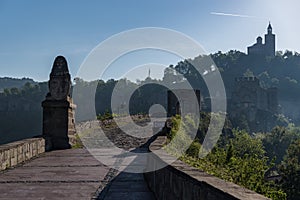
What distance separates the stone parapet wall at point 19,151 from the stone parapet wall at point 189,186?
2.50 m

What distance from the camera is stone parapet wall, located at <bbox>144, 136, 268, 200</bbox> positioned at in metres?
2.18

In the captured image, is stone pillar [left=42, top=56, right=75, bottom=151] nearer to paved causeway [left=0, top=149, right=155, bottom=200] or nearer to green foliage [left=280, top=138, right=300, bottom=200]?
paved causeway [left=0, top=149, right=155, bottom=200]

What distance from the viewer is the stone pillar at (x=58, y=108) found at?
29.0 ft

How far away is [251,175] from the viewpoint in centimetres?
647

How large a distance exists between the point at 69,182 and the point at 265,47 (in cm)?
11948

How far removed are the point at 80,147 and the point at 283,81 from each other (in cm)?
11395

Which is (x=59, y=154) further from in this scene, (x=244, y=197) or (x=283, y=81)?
(x=283, y=81)

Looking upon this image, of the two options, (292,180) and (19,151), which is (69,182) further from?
(292,180)

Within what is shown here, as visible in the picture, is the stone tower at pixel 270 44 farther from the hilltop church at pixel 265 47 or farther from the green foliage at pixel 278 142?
the green foliage at pixel 278 142

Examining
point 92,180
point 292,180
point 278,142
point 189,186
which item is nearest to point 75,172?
point 92,180

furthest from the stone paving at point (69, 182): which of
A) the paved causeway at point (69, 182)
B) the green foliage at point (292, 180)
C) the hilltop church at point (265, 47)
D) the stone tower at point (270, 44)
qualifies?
the stone tower at point (270, 44)

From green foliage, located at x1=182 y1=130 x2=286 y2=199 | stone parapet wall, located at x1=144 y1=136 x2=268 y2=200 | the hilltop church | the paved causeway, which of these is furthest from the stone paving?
the hilltop church

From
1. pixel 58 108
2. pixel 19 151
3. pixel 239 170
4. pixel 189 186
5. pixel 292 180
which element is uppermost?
pixel 58 108

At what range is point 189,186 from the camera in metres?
2.78
